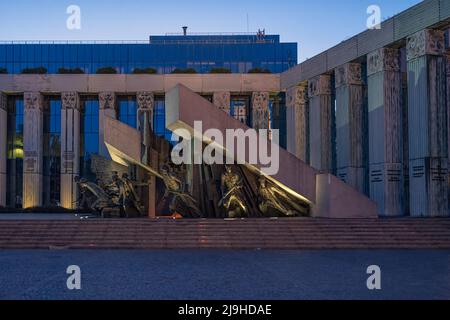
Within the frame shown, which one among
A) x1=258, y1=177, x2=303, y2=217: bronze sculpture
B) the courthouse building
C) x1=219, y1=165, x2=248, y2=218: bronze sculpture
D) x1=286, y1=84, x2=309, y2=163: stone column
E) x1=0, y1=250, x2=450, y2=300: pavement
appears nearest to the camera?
x1=0, y1=250, x2=450, y2=300: pavement

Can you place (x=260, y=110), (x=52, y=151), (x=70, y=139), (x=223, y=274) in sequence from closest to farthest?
(x=223, y=274), (x=260, y=110), (x=70, y=139), (x=52, y=151)

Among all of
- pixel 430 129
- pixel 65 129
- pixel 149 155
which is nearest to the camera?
pixel 149 155

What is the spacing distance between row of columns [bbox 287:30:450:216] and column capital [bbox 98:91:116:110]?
36.2 feet

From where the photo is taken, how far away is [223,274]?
11.8 metres

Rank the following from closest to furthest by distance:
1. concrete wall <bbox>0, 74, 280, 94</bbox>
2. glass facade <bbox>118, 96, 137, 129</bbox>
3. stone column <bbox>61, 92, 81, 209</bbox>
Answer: stone column <bbox>61, 92, 81, 209</bbox> < concrete wall <bbox>0, 74, 280, 94</bbox> < glass facade <bbox>118, 96, 137, 129</bbox>

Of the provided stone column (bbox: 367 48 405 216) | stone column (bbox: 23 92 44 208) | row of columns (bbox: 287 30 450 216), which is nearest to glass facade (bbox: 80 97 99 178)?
stone column (bbox: 23 92 44 208)

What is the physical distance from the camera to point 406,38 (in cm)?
2627

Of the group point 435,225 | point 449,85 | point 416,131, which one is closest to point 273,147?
point 435,225

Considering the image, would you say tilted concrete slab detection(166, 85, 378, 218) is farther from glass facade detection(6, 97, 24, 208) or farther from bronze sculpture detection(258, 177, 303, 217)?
glass facade detection(6, 97, 24, 208)

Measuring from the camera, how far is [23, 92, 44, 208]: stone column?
3703cm

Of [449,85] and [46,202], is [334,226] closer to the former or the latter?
[449,85]

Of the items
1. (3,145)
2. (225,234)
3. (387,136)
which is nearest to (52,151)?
(3,145)

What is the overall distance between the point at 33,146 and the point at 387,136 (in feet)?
67.2

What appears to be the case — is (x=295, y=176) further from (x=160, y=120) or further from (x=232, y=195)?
(x=160, y=120)
